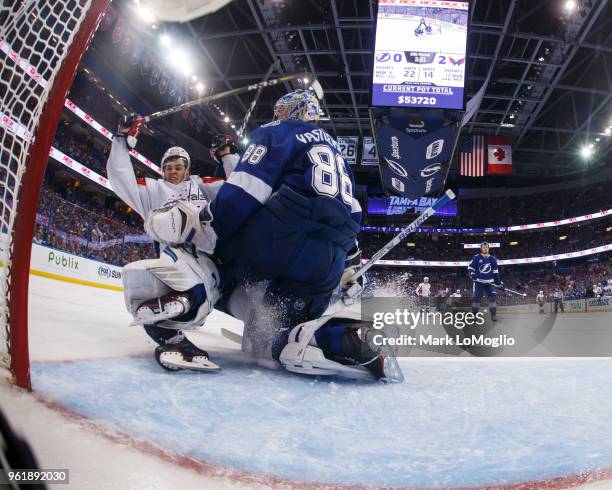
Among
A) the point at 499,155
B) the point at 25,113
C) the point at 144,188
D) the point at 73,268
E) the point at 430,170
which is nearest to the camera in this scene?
the point at 25,113

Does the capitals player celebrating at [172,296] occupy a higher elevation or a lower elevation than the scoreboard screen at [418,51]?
lower

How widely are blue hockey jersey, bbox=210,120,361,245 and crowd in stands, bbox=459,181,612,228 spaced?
18.8m

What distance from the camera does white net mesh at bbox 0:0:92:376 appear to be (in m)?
0.76

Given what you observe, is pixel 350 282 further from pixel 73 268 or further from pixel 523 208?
pixel 523 208

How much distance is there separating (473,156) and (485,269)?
8.52 meters

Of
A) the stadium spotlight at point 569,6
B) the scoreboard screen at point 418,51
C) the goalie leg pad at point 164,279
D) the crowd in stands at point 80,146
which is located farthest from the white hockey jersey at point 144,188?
the stadium spotlight at point 569,6

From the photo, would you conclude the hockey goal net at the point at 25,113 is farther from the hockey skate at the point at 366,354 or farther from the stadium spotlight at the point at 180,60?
the stadium spotlight at the point at 180,60

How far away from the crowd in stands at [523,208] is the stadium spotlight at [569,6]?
10721 millimetres

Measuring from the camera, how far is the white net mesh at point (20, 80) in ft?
2.48

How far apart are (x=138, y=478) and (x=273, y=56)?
11573 millimetres

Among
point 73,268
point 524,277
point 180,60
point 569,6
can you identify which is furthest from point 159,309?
point 524,277

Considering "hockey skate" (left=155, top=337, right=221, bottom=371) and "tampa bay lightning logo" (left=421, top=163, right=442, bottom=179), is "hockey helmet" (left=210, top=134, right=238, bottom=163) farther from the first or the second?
"tampa bay lightning logo" (left=421, top=163, right=442, bottom=179)

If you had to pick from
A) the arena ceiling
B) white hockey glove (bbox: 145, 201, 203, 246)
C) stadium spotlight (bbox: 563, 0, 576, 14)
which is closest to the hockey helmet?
white hockey glove (bbox: 145, 201, 203, 246)

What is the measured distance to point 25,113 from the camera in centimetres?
79
